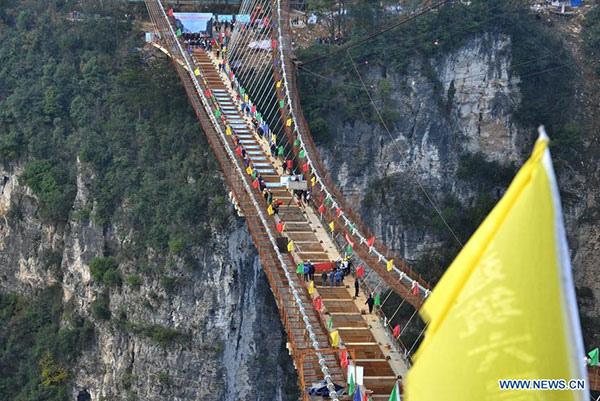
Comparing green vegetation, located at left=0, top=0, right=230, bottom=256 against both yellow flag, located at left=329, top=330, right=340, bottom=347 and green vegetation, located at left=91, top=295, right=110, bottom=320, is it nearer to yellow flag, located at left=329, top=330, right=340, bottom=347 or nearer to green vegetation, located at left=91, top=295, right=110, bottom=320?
green vegetation, located at left=91, top=295, right=110, bottom=320

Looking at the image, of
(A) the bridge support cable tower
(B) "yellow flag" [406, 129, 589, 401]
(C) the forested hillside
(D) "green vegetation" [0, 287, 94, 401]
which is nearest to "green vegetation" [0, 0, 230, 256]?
(C) the forested hillside

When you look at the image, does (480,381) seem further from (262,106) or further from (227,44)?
(227,44)

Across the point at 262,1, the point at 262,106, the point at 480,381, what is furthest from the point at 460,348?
the point at 262,1

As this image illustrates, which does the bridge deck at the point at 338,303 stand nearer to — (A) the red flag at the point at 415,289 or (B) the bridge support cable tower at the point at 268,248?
(B) the bridge support cable tower at the point at 268,248

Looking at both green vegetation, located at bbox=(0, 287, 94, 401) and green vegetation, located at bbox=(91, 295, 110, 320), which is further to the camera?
green vegetation, located at bbox=(0, 287, 94, 401)

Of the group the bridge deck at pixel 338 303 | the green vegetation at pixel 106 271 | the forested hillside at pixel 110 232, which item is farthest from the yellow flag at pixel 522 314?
the green vegetation at pixel 106 271

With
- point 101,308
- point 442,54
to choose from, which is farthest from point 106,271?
point 442,54

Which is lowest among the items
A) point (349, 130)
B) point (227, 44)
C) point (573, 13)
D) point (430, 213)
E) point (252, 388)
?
point (252, 388)
